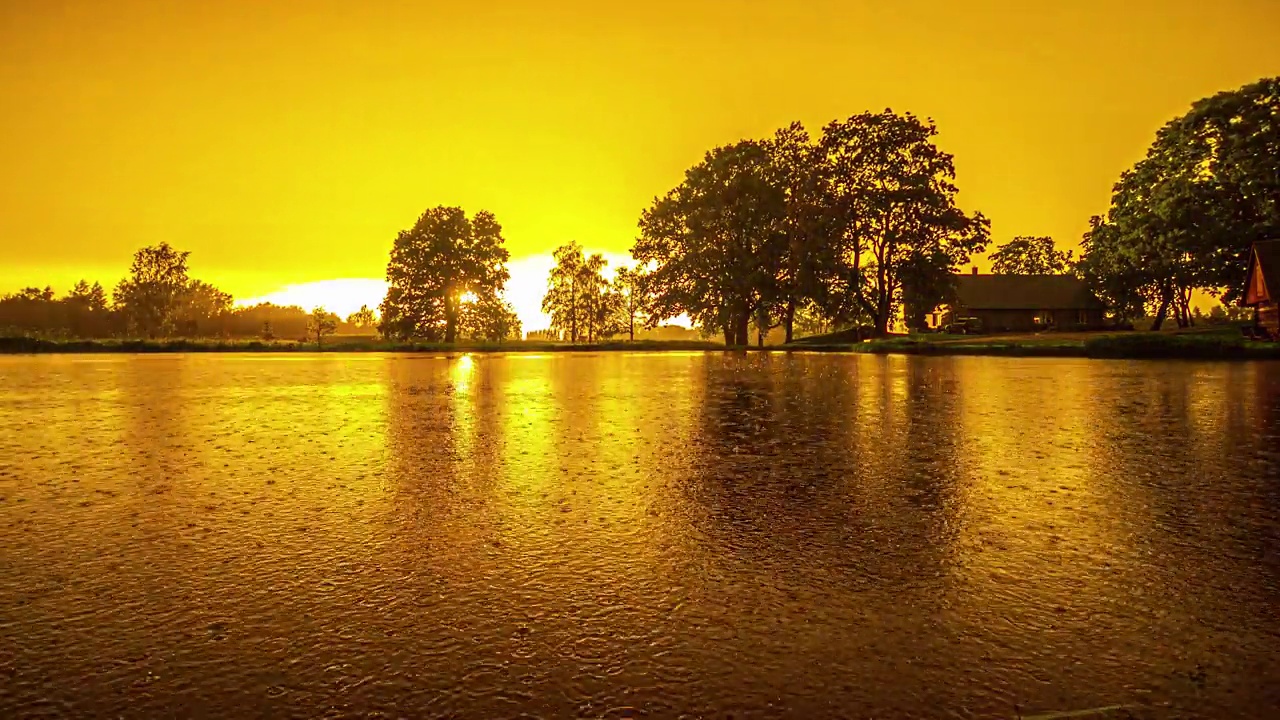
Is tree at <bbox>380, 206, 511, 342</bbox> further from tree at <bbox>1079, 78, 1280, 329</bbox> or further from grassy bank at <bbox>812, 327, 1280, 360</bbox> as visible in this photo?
tree at <bbox>1079, 78, 1280, 329</bbox>

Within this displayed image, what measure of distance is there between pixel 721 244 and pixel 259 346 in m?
50.6

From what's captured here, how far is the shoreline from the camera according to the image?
3825cm

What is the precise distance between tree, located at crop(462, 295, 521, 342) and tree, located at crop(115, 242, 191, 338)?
2498 inches

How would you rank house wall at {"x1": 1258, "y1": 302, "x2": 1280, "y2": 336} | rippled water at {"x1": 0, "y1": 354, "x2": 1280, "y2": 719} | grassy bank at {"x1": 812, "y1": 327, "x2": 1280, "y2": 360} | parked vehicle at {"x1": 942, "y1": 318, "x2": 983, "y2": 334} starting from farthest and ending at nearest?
parked vehicle at {"x1": 942, "y1": 318, "x2": 983, "y2": 334}, house wall at {"x1": 1258, "y1": 302, "x2": 1280, "y2": 336}, grassy bank at {"x1": 812, "y1": 327, "x2": 1280, "y2": 360}, rippled water at {"x1": 0, "y1": 354, "x2": 1280, "y2": 719}

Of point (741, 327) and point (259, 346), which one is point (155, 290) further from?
point (741, 327)

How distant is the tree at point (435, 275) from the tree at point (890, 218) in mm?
44949

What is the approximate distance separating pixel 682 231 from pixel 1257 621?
249 ft

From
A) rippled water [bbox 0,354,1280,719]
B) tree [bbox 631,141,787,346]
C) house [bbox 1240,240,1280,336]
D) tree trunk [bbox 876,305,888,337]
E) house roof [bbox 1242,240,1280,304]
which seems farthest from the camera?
tree [bbox 631,141,787,346]

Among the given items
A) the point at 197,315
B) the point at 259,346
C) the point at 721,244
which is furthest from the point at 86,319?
the point at 721,244

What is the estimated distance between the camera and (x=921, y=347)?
51531 millimetres

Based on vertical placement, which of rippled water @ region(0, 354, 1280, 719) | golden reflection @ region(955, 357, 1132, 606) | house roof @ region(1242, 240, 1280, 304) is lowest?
golden reflection @ region(955, 357, 1132, 606)

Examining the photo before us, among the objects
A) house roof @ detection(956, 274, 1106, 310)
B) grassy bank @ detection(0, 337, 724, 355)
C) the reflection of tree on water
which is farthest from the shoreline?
the reflection of tree on water

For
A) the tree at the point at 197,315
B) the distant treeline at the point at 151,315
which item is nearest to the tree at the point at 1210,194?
the distant treeline at the point at 151,315

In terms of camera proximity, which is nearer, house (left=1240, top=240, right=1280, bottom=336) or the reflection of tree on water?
the reflection of tree on water
